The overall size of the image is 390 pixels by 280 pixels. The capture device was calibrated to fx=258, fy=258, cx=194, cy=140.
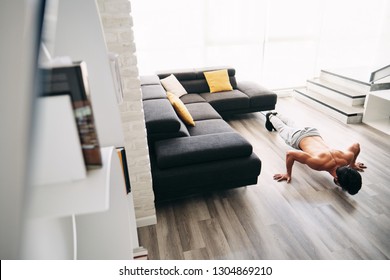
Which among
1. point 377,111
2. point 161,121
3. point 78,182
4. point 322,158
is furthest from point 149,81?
point 377,111

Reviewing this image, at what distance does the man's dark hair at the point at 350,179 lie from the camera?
7.24 ft

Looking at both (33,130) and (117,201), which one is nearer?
(33,130)

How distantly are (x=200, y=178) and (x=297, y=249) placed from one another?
91 cm

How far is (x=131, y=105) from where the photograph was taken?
171 cm

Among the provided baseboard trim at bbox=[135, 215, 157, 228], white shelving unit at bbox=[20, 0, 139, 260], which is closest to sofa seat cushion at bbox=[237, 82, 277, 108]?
baseboard trim at bbox=[135, 215, 157, 228]

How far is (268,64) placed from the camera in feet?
18.0

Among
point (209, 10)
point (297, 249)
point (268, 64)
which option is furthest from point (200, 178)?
point (268, 64)

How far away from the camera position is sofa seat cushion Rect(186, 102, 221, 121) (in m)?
3.23

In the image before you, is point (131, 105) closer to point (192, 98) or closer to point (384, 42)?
point (192, 98)

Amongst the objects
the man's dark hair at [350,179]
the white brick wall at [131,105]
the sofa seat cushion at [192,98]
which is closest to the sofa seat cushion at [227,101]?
the sofa seat cushion at [192,98]

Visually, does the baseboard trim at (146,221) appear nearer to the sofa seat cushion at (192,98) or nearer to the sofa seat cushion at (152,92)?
the sofa seat cushion at (152,92)

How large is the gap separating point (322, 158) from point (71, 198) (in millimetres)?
2435
